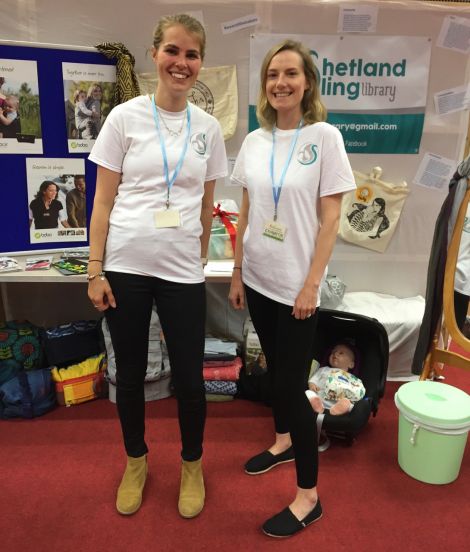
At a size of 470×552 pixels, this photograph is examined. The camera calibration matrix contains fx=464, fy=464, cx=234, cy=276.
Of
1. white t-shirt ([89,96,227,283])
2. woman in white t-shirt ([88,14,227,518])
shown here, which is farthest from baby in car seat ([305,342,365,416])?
white t-shirt ([89,96,227,283])

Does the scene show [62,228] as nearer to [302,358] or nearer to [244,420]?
[244,420]

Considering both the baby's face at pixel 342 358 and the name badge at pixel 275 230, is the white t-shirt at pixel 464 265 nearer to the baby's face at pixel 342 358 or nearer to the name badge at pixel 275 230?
the baby's face at pixel 342 358

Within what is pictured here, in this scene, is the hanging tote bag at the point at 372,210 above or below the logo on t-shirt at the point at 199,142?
below

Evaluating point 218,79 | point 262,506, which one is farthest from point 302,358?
point 218,79

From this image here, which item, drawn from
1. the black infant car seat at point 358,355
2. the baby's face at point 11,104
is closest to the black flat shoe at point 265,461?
the black infant car seat at point 358,355

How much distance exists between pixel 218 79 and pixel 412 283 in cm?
167

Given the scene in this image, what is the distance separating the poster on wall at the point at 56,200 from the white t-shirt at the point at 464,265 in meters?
1.96

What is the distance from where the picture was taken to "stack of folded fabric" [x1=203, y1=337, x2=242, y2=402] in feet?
8.15

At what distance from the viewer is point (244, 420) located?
92.0 inches

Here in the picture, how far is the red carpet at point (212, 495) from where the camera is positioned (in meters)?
1.59

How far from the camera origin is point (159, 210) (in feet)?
4.73

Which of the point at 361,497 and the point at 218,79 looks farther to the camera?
the point at 218,79

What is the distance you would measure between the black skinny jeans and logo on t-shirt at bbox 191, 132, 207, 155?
0.43 meters

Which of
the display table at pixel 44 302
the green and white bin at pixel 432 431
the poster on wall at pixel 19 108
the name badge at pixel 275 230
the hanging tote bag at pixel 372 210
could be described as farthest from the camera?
the display table at pixel 44 302
